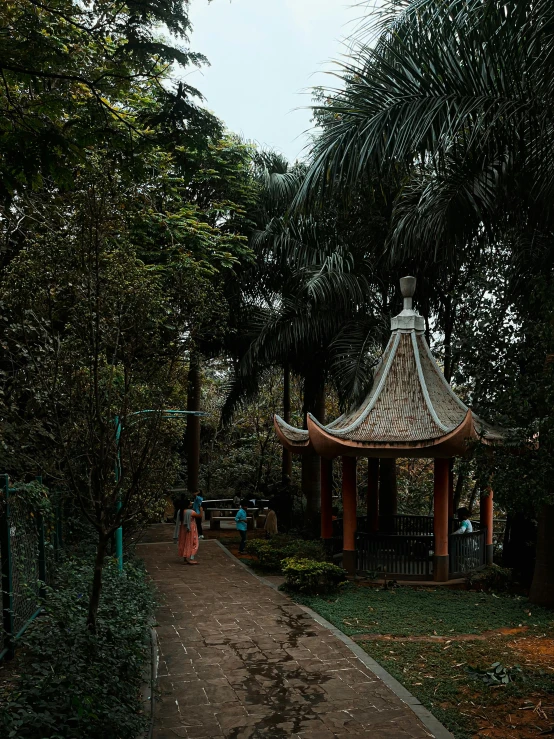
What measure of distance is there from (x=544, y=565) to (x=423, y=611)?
2.56 metres

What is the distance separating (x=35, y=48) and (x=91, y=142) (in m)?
0.74

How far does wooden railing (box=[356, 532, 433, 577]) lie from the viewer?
49.4 ft

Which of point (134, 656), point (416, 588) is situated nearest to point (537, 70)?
point (134, 656)

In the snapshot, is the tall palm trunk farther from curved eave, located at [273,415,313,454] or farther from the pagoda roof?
the pagoda roof

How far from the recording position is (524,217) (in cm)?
1206

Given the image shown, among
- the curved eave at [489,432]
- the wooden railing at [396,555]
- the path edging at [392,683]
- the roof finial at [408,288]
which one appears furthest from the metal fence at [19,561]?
the roof finial at [408,288]

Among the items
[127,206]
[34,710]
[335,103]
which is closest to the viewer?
[34,710]

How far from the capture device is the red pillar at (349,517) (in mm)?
15406

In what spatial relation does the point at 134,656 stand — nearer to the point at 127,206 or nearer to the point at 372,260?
the point at 127,206

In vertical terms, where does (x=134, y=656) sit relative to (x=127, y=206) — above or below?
below

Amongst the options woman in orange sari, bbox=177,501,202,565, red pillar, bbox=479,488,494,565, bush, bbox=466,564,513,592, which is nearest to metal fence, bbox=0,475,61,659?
woman in orange sari, bbox=177,501,202,565

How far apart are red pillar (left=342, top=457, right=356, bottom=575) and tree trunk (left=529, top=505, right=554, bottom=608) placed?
3.78 m

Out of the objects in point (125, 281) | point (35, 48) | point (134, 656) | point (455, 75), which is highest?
point (455, 75)

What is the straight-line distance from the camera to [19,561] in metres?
7.90
